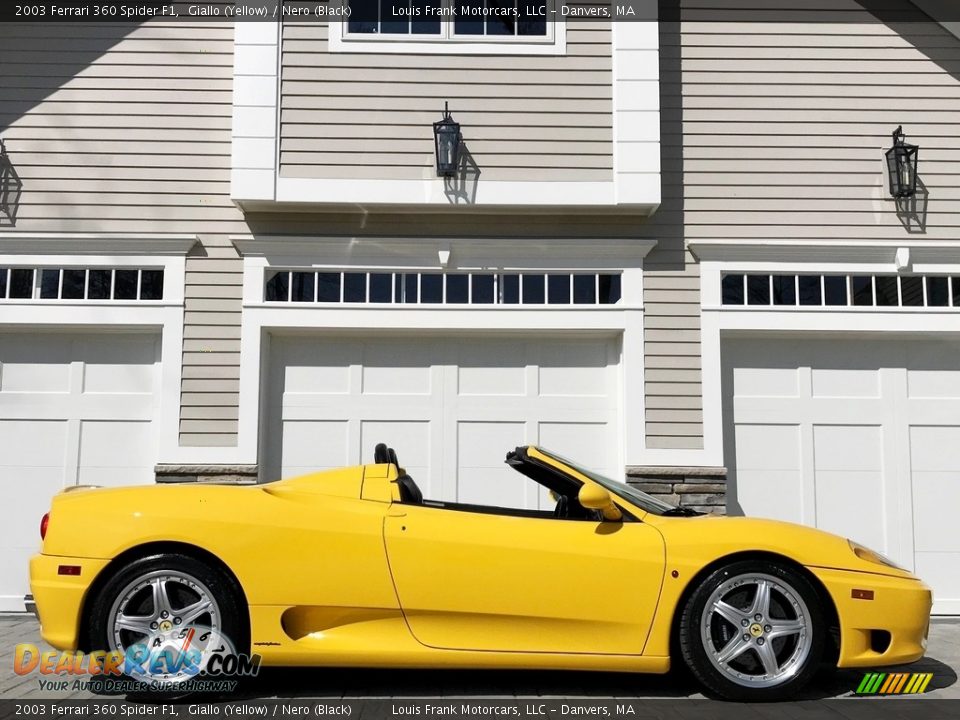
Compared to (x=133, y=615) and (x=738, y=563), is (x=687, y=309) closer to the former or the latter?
(x=738, y=563)

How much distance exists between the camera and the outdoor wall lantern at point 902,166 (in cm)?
698

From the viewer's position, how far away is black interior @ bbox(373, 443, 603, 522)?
A: 423cm

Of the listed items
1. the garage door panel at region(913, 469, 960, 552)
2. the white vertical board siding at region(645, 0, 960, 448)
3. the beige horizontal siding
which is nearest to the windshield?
the white vertical board siding at region(645, 0, 960, 448)

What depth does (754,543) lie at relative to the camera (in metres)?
4.16

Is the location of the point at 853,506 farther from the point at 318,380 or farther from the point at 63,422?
the point at 63,422

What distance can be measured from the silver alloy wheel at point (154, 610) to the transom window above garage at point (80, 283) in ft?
11.2

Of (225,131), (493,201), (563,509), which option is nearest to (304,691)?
(563,509)

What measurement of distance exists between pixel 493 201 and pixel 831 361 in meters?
2.94

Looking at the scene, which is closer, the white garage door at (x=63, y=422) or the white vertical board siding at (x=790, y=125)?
the white garage door at (x=63, y=422)

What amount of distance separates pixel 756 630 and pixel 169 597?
8.65 feet

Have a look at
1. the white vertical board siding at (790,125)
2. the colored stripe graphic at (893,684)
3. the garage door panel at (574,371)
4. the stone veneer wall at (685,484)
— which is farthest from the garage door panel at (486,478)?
the colored stripe graphic at (893,684)

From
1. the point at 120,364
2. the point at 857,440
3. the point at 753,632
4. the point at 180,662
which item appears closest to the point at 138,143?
the point at 120,364

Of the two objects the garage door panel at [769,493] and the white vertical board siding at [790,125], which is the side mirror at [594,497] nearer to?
the white vertical board siding at [790,125]

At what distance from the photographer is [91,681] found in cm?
435
